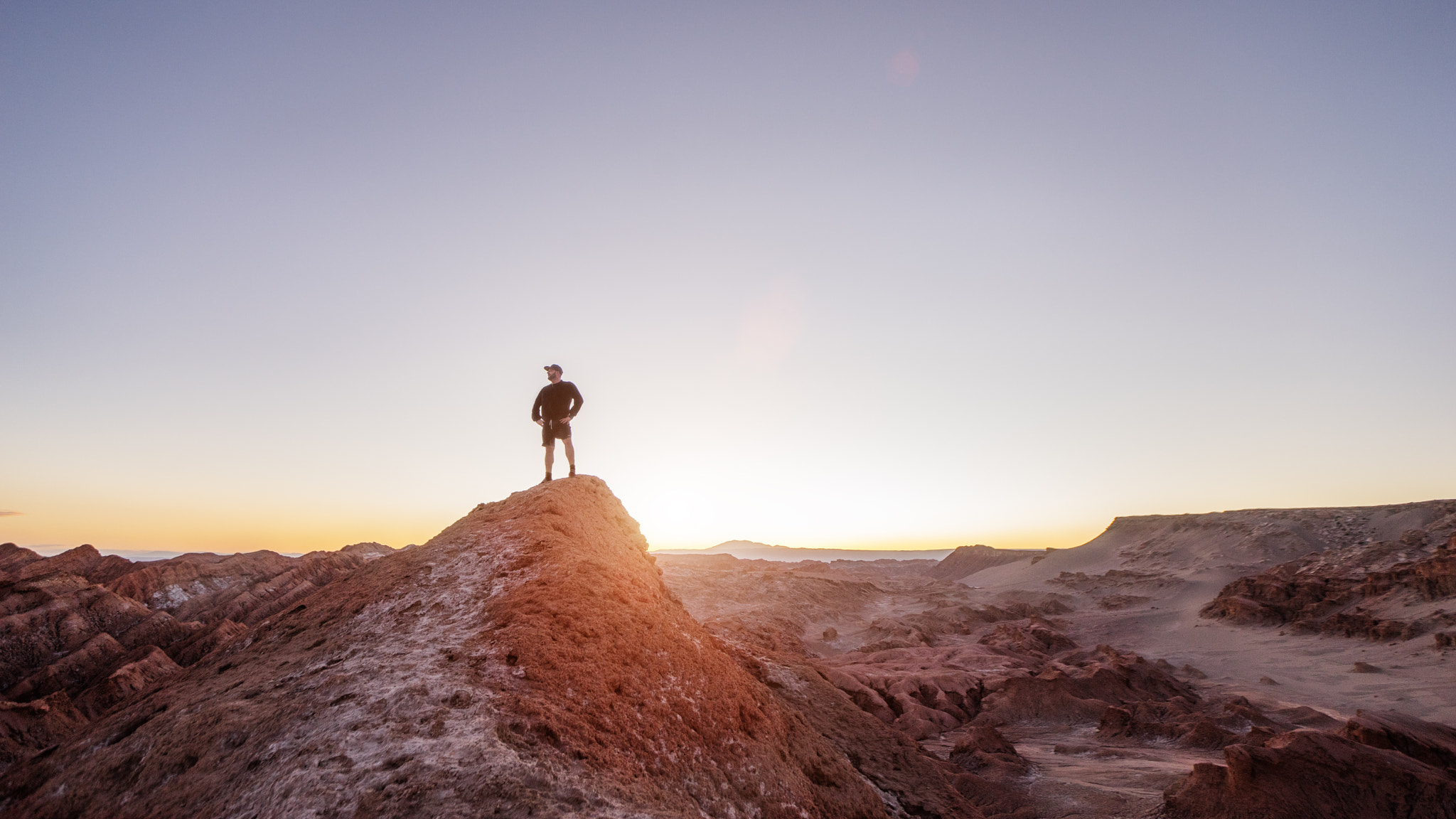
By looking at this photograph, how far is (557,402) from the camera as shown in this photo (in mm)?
10289

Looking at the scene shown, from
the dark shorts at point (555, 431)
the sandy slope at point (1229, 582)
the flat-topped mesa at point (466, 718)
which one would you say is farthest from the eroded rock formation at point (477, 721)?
the sandy slope at point (1229, 582)

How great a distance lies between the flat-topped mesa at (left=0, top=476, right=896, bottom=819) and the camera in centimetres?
328

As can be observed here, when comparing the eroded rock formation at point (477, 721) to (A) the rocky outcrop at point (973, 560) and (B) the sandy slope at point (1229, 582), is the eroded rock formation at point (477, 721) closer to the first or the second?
(B) the sandy slope at point (1229, 582)

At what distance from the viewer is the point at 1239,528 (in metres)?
46.8

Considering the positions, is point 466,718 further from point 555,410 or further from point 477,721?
point 555,410

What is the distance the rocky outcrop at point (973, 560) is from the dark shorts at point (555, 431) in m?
64.9

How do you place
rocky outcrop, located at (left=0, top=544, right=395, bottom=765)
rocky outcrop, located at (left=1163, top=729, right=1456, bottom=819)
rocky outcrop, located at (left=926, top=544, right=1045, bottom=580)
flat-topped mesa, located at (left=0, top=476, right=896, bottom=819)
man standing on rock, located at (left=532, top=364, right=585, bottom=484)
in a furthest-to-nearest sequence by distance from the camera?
1. rocky outcrop, located at (left=926, top=544, right=1045, bottom=580)
2. rocky outcrop, located at (left=0, top=544, right=395, bottom=765)
3. man standing on rock, located at (left=532, top=364, right=585, bottom=484)
4. rocky outcrop, located at (left=1163, top=729, right=1456, bottom=819)
5. flat-topped mesa, located at (left=0, top=476, right=896, bottom=819)

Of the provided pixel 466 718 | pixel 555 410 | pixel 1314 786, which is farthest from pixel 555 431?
pixel 1314 786

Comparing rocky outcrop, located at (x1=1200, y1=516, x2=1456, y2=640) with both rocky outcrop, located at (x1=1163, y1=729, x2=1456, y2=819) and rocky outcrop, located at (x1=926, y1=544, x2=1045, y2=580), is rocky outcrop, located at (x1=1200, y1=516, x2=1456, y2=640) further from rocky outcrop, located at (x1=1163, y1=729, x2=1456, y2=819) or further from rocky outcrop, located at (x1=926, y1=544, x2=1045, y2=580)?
rocky outcrop, located at (x1=926, y1=544, x2=1045, y2=580)

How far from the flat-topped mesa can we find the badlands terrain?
0.07 ft

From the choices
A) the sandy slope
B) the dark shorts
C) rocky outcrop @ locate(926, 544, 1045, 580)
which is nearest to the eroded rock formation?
the dark shorts

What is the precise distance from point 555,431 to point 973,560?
69.8m

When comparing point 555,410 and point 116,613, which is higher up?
point 555,410

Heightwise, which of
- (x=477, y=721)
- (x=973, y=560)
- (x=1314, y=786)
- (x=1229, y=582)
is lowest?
(x=973, y=560)
